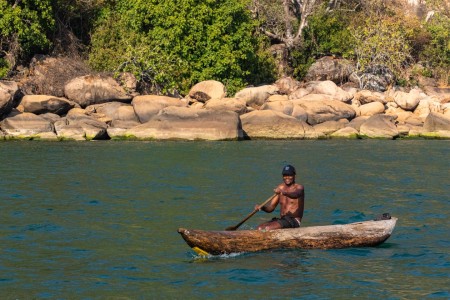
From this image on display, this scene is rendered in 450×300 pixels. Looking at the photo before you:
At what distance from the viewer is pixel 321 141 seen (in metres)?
34.3

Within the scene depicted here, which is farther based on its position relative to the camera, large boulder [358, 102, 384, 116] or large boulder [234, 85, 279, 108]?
large boulder [358, 102, 384, 116]

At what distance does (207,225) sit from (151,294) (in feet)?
15.9

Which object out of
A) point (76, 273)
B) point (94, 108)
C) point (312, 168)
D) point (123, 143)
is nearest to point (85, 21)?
point (94, 108)

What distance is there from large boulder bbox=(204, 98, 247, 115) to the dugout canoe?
75.0ft

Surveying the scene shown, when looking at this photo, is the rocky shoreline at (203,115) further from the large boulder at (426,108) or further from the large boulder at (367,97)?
the large boulder at (367,97)

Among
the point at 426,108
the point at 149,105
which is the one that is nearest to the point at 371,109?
the point at 426,108

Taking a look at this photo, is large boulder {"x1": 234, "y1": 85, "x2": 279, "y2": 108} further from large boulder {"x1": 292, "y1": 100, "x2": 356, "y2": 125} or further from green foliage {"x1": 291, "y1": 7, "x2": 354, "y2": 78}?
green foliage {"x1": 291, "y1": 7, "x2": 354, "y2": 78}

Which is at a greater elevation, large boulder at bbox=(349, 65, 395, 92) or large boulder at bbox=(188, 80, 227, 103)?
large boulder at bbox=(349, 65, 395, 92)

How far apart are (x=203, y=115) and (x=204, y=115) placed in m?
0.05

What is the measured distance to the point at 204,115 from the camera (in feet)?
111

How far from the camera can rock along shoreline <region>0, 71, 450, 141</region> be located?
110ft

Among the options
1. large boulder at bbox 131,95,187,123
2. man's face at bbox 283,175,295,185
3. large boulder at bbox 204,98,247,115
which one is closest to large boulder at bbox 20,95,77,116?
large boulder at bbox 131,95,187,123

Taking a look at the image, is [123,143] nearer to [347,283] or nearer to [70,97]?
[70,97]

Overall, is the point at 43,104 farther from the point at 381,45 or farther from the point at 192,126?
the point at 381,45
